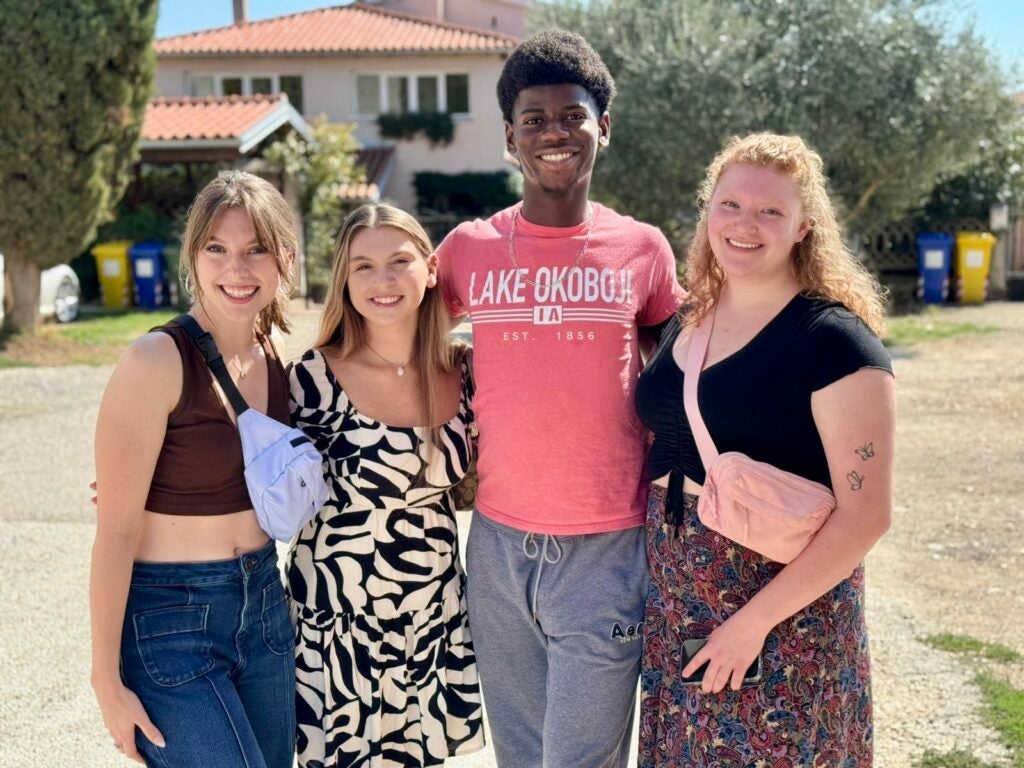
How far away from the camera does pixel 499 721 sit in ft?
8.88

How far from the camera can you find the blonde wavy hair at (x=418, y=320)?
2750mm

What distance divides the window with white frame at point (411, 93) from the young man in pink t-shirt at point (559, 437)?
24157 millimetres

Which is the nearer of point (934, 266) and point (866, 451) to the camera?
point (866, 451)

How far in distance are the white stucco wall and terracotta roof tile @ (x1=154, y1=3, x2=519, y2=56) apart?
33 cm

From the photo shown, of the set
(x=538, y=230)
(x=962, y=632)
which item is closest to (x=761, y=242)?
(x=538, y=230)

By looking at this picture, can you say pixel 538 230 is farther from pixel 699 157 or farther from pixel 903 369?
pixel 699 157

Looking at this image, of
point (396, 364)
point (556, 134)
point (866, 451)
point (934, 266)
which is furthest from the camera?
point (934, 266)

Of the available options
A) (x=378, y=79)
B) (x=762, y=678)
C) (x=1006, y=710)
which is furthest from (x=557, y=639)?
(x=378, y=79)

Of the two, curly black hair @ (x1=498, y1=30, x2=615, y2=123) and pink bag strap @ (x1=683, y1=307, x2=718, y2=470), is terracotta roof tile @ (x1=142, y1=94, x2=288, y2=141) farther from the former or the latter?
pink bag strap @ (x1=683, y1=307, x2=718, y2=470)

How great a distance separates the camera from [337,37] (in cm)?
2702

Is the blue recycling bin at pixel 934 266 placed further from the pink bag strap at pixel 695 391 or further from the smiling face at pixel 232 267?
the smiling face at pixel 232 267

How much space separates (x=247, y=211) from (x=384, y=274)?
0.40 metres

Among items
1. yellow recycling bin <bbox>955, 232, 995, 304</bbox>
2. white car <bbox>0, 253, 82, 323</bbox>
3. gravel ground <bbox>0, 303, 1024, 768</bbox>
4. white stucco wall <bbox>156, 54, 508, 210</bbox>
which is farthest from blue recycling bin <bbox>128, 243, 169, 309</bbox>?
yellow recycling bin <bbox>955, 232, 995, 304</bbox>

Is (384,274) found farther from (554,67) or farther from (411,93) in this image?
(411,93)
